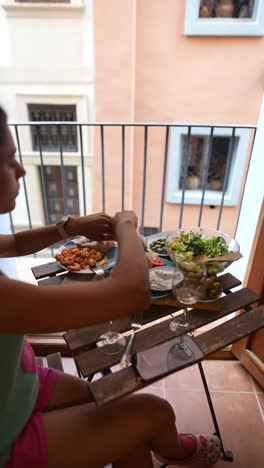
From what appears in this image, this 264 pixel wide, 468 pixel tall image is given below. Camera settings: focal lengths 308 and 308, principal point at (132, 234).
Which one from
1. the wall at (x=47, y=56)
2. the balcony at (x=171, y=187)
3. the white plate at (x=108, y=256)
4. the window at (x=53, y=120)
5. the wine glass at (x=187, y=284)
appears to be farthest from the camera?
the window at (x=53, y=120)

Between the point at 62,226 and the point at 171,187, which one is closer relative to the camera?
the point at 62,226

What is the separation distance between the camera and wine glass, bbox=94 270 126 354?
2.93ft

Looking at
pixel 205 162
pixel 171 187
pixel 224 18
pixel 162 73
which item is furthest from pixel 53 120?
pixel 224 18

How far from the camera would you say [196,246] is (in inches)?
44.0

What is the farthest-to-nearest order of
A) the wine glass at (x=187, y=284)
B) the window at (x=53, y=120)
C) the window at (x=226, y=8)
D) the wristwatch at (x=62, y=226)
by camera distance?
the window at (x=53, y=120) → the window at (x=226, y=8) → the wristwatch at (x=62, y=226) → the wine glass at (x=187, y=284)

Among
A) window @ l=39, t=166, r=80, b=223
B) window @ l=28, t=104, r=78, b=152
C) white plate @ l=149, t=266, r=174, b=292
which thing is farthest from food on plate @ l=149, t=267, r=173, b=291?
window @ l=39, t=166, r=80, b=223

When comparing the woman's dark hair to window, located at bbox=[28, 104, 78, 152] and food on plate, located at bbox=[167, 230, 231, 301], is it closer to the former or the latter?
food on plate, located at bbox=[167, 230, 231, 301]

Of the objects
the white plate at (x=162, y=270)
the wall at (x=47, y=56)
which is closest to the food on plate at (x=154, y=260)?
the white plate at (x=162, y=270)

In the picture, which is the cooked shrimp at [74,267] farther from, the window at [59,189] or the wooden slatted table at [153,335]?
the window at [59,189]

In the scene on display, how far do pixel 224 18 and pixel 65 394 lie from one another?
438 cm

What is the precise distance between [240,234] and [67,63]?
4.81 meters

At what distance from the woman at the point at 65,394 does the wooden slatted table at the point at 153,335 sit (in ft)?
0.24

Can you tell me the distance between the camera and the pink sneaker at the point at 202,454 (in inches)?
37.1

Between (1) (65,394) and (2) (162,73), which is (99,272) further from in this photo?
(2) (162,73)
